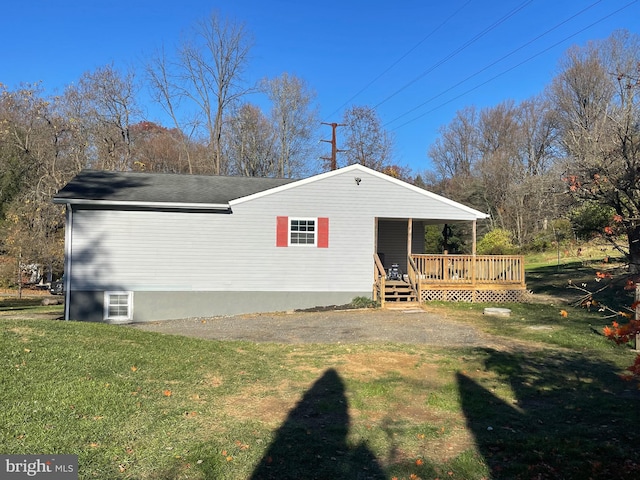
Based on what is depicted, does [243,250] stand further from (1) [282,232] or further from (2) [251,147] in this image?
(2) [251,147]

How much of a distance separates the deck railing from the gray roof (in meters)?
6.32

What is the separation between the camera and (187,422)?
460cm

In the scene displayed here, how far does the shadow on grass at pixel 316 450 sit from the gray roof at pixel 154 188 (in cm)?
991

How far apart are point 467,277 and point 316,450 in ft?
40.7

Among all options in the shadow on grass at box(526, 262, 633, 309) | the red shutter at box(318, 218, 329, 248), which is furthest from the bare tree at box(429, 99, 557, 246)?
the red shutter at box(318, 218, 329, 248)

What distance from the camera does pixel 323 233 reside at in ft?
48.9

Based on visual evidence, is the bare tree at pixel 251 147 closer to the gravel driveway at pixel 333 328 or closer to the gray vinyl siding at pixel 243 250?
the gray vinyl siding at pixel 243 250

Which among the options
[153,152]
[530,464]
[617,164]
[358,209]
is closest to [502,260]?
[358,209]

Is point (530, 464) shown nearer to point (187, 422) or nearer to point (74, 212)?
point (187, 422)

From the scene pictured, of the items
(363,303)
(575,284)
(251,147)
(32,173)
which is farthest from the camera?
(251,147)

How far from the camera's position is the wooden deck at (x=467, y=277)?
601 inches

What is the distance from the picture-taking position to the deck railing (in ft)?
50.3

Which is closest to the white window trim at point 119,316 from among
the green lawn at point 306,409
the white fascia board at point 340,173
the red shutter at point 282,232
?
the white fascia board at point 340,173

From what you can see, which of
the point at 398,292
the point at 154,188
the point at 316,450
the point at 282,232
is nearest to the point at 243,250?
the point at 282,232
